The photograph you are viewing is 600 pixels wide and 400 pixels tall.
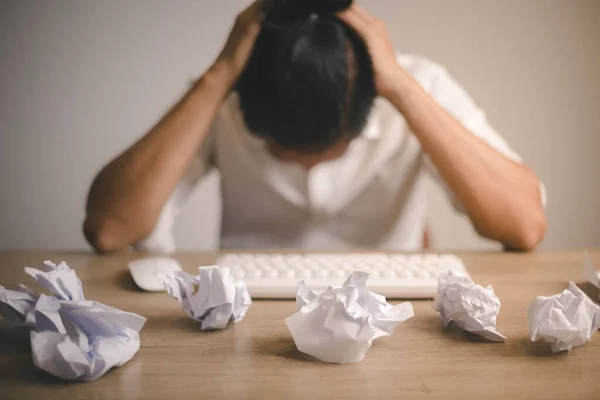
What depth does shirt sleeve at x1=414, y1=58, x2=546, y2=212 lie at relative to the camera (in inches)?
35.0

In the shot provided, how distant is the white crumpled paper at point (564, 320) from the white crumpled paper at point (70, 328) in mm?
273

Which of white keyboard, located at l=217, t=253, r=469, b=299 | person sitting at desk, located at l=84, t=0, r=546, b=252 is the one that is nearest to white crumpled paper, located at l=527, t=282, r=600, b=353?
white keyboard, located at l=217, t=253, r=469, b=299

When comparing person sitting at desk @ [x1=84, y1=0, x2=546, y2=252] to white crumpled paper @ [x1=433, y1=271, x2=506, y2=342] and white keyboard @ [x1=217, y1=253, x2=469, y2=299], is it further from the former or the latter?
white crumpled paper @ [x1=433, y1=271, x2=506, y2=342]

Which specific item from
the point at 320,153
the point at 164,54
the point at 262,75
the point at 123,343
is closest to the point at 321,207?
the point at 320,153

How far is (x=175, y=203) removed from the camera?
0.90m

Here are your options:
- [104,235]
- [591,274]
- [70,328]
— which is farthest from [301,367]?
[104,235]

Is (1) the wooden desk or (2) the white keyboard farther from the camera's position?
(2) the white keyboard

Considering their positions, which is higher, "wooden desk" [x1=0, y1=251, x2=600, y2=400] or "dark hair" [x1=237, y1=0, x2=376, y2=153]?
"dark hair" [x1=237, y1=0, x2=376, y2=153]

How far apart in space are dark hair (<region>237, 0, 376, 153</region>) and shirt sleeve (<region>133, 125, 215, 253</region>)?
16 cm

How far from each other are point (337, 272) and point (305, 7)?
0.48 metres

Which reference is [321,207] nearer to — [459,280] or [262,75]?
[262,75]

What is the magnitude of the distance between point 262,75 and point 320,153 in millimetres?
161

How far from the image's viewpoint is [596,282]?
0.51 m

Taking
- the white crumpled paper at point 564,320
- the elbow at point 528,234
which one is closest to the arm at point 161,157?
the elbow at point 528,234
